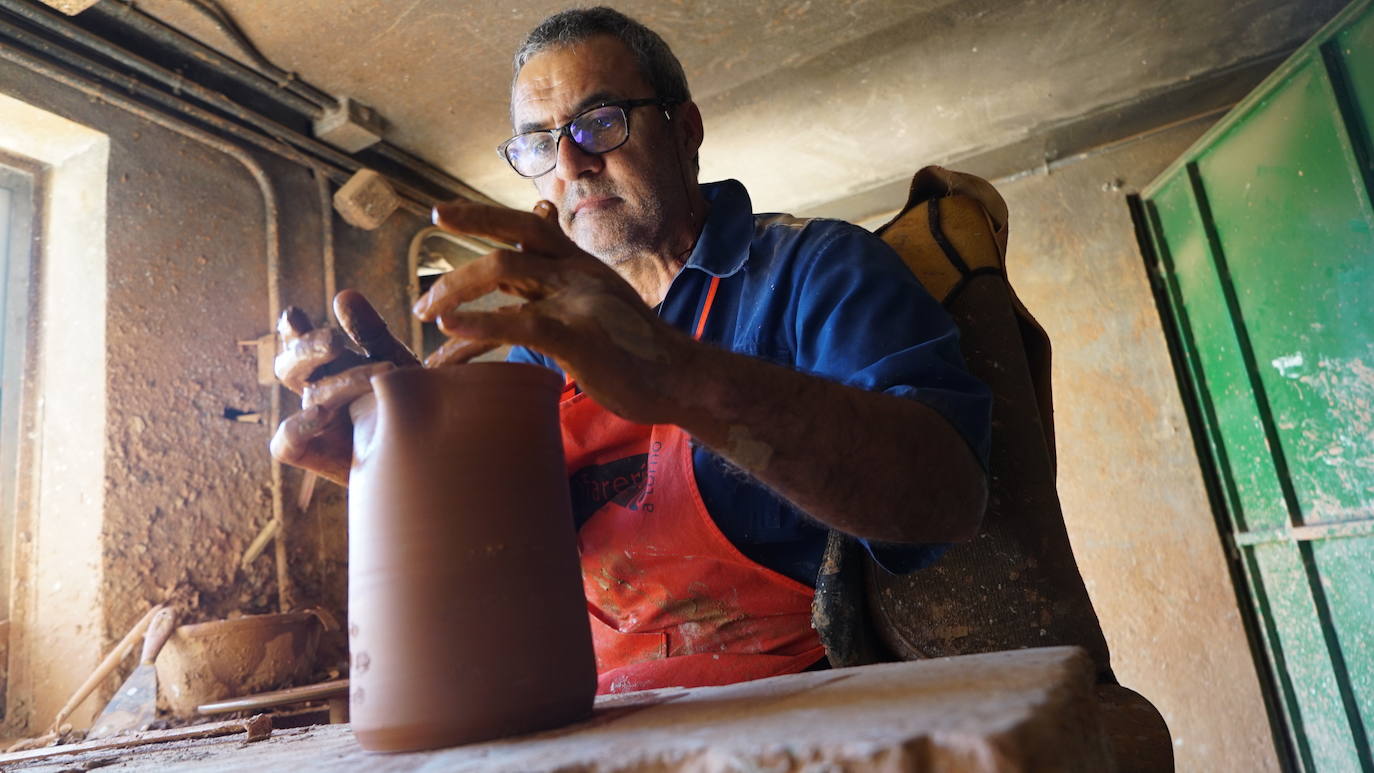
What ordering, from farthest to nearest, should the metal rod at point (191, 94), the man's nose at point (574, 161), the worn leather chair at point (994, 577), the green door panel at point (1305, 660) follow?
the green door panel at point (1305, 660) → the metal rod at point (191, 94) → the man's nose at point (574, 161) → the worn leather chair at point (994, 577)

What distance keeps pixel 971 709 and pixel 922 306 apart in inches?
33.4

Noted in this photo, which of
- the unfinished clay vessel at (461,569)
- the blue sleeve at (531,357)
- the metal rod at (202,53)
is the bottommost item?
the unfinished clay vessel at (461,569)

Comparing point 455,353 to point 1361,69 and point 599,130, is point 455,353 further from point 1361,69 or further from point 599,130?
point 1361,69

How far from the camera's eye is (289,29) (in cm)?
310

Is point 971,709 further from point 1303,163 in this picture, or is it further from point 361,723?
point 1303,163

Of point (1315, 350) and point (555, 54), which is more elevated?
point (555, 54)

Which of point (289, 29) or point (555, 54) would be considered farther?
point (289, 29)

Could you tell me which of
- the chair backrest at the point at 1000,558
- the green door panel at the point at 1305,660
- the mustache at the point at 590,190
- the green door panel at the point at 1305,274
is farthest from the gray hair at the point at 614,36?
the green door panel at the point at 1305,660

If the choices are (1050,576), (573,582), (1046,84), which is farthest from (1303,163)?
(573,582)

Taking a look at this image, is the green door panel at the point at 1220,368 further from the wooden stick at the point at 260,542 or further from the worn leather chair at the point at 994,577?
the wooden stick at the point at 260,542

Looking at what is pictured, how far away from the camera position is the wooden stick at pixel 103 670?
2.54 m

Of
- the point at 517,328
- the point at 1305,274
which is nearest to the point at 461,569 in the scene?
the point at 517,328

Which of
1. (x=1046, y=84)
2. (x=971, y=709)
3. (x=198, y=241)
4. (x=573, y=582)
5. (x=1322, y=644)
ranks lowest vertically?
(x=1322, y=644)

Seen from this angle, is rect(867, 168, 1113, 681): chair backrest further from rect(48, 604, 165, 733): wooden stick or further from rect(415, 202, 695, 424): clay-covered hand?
rect(48, 604, 165, 733): wooden stick
